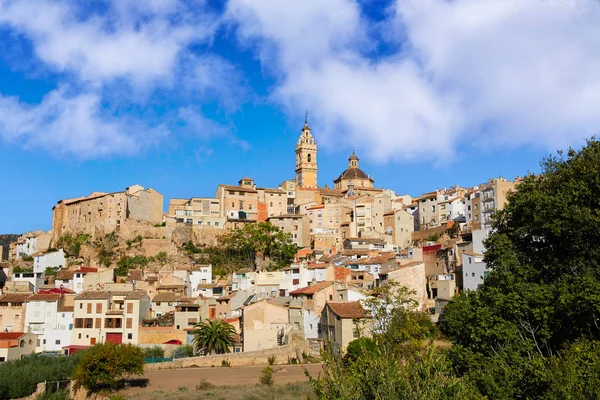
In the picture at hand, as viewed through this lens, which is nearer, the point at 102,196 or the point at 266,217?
the point at 102,196

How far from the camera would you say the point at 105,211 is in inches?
3287

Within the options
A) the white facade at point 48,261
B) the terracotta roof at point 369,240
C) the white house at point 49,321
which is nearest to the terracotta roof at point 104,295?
the white house at point 49,321

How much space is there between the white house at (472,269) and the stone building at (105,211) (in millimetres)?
45192

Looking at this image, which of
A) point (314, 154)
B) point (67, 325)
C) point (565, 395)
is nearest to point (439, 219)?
point (314, 154)

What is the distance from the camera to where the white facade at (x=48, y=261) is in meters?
74.5

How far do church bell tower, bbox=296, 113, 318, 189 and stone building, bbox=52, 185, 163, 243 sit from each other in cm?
3293

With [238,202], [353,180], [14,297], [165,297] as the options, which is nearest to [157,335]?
[165,297]

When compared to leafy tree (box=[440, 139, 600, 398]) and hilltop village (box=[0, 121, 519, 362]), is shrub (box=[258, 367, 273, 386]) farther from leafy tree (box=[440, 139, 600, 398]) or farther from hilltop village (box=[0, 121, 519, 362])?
leafy tree (box=[440, 139, 600, 398])

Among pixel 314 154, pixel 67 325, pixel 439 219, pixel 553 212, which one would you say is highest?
pixel 314 154

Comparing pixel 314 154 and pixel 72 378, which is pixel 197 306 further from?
pixel 314 154

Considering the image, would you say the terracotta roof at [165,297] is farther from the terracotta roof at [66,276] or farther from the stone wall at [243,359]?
the stone wall at [243,359]

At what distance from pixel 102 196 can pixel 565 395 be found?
73711mm

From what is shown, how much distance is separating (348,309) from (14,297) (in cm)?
2883

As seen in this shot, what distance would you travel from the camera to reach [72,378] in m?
39.4
